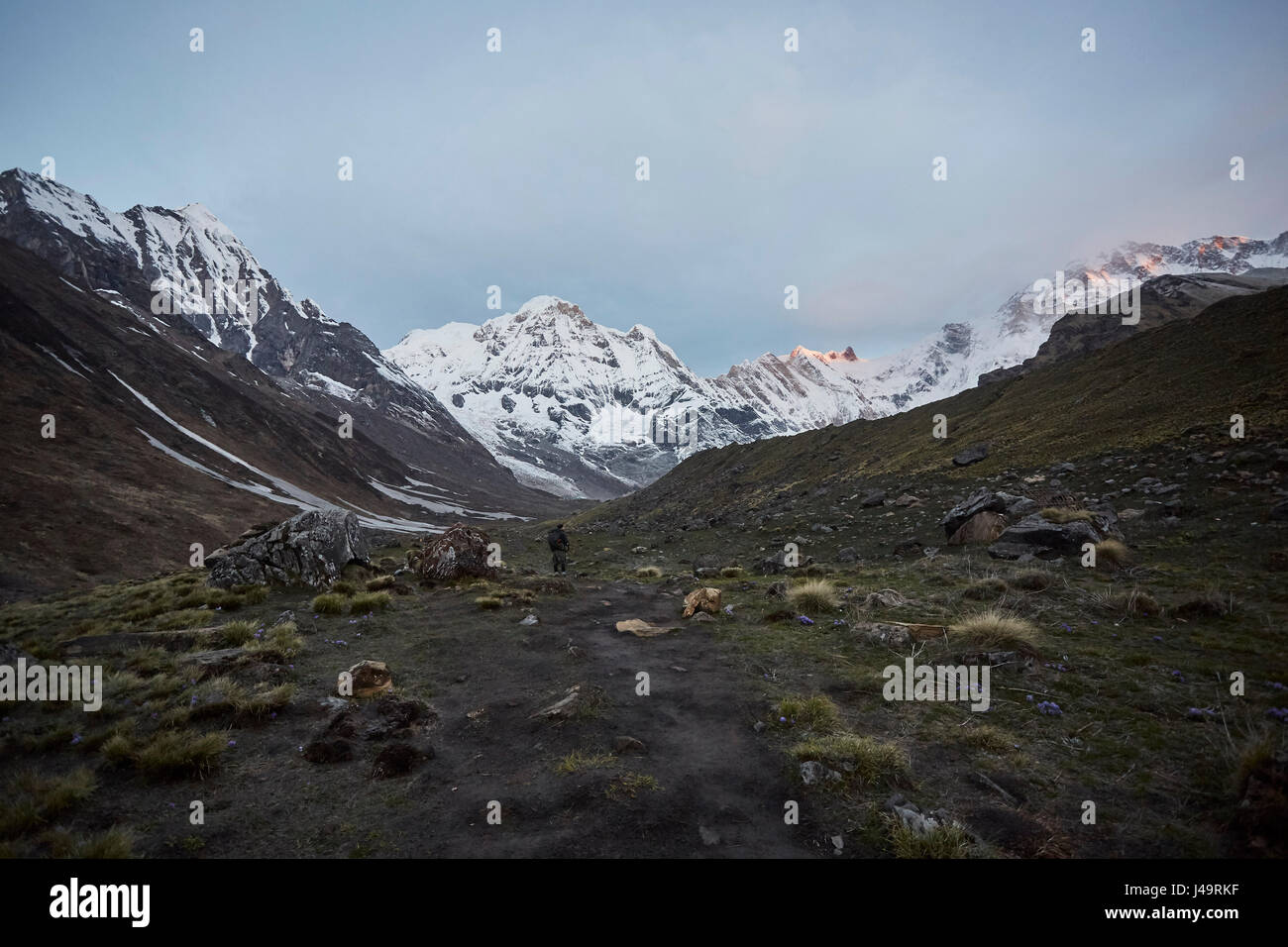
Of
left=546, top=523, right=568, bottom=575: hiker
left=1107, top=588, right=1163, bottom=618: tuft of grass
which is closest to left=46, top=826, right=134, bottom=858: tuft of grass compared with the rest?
left=1107, top=588, right=1163, bottom=618: tuft of grass

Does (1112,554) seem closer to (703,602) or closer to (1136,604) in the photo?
(1136,604)

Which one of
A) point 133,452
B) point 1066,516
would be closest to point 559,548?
point 1066,516

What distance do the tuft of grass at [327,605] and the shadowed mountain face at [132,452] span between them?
26708mm

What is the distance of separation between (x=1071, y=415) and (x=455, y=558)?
32.8 m

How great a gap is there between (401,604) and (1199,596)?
18909mm

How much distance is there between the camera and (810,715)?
7551 millimetres

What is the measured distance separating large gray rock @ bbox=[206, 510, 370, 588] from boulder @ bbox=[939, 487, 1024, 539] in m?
21.9

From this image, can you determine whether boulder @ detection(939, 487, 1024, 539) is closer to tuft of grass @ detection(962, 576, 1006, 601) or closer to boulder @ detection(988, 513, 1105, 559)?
boulder @ detection(988, 513, 1105, 559)

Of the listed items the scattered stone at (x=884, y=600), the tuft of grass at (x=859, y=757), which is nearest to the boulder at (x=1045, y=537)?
the scattered stone at (x=884, y=600)

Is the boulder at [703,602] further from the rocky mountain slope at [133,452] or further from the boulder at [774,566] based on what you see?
the rocky mountain slope at [133,452]
